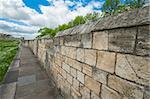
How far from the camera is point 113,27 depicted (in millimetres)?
1511

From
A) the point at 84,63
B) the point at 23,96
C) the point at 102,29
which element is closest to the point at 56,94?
the point at 23,96

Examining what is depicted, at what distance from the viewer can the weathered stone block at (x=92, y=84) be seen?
1855 mm

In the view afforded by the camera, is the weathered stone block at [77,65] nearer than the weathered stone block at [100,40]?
No

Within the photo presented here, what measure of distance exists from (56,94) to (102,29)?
9.12 feet

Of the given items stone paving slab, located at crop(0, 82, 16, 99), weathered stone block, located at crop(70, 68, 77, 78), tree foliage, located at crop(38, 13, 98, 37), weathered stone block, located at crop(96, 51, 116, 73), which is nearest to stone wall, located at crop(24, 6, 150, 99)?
weathered stone block, located at crop(96, 51, 116, 73)

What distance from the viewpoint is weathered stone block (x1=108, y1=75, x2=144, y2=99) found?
47.9 inches

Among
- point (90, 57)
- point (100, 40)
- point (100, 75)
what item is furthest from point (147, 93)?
point (90, 57)

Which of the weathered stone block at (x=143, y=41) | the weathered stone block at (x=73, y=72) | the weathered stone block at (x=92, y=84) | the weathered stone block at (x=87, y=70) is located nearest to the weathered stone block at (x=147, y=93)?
the weathered stone block at (x=143, y=41)

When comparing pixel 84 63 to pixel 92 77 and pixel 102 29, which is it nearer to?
pixel 92 77

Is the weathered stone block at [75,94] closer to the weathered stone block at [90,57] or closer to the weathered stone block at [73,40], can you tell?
the weathered stone block at [90,57]

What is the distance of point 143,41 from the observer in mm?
1160

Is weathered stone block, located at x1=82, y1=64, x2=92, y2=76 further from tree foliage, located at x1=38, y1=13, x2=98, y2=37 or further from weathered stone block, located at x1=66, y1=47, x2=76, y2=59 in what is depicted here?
tree foliage, located at x1=38, y1=13, x2=98, y2=37

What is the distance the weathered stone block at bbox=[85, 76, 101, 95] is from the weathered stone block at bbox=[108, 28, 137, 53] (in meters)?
0.59

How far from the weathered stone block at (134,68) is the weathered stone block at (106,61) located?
0.28ft
